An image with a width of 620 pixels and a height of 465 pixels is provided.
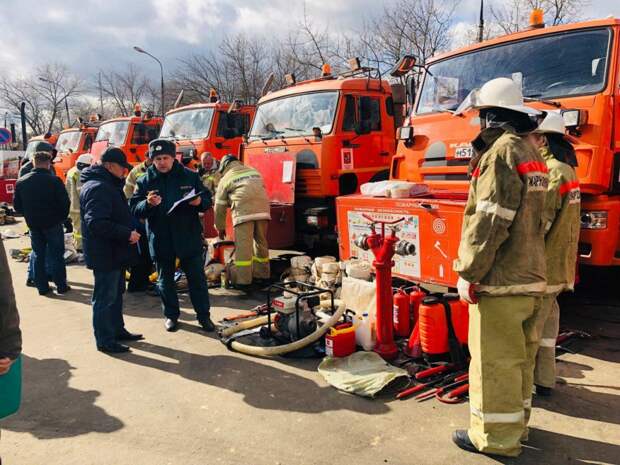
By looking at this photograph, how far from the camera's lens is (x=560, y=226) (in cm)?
333

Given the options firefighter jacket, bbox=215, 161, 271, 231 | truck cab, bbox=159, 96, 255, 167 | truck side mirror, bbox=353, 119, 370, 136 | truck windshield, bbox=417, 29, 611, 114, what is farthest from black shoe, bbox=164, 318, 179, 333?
truck cab, bbox=159, 96, 255, 167

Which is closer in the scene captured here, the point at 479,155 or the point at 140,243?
the point at 479,155

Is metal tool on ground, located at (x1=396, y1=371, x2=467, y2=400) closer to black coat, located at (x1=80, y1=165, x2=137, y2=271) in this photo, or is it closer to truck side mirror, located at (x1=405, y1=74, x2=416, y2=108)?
black coat, located at (x1=80, y1=165, x2=137, y2=271)

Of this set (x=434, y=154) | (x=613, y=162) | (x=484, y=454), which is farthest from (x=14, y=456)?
(x=613, y=162)

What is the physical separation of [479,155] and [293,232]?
4443 mm

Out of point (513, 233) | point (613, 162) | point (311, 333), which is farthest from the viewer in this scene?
point (311, 333)

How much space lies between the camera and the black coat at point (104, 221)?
14.3 ft

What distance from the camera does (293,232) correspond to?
7109 millimetres

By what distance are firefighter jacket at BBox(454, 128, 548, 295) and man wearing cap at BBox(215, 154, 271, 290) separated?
387 centimetres

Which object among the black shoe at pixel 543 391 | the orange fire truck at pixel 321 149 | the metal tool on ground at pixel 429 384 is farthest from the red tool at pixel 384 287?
the orange fire truck at pixel 321 149

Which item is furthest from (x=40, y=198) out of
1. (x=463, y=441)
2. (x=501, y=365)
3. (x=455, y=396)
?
(x=501, y=365)

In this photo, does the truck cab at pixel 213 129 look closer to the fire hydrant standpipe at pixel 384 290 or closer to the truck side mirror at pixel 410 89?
the truck side mirror at pixel 410 89

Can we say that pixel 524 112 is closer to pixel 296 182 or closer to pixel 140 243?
pixel 296 182

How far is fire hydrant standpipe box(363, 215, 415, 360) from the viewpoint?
158 inches
